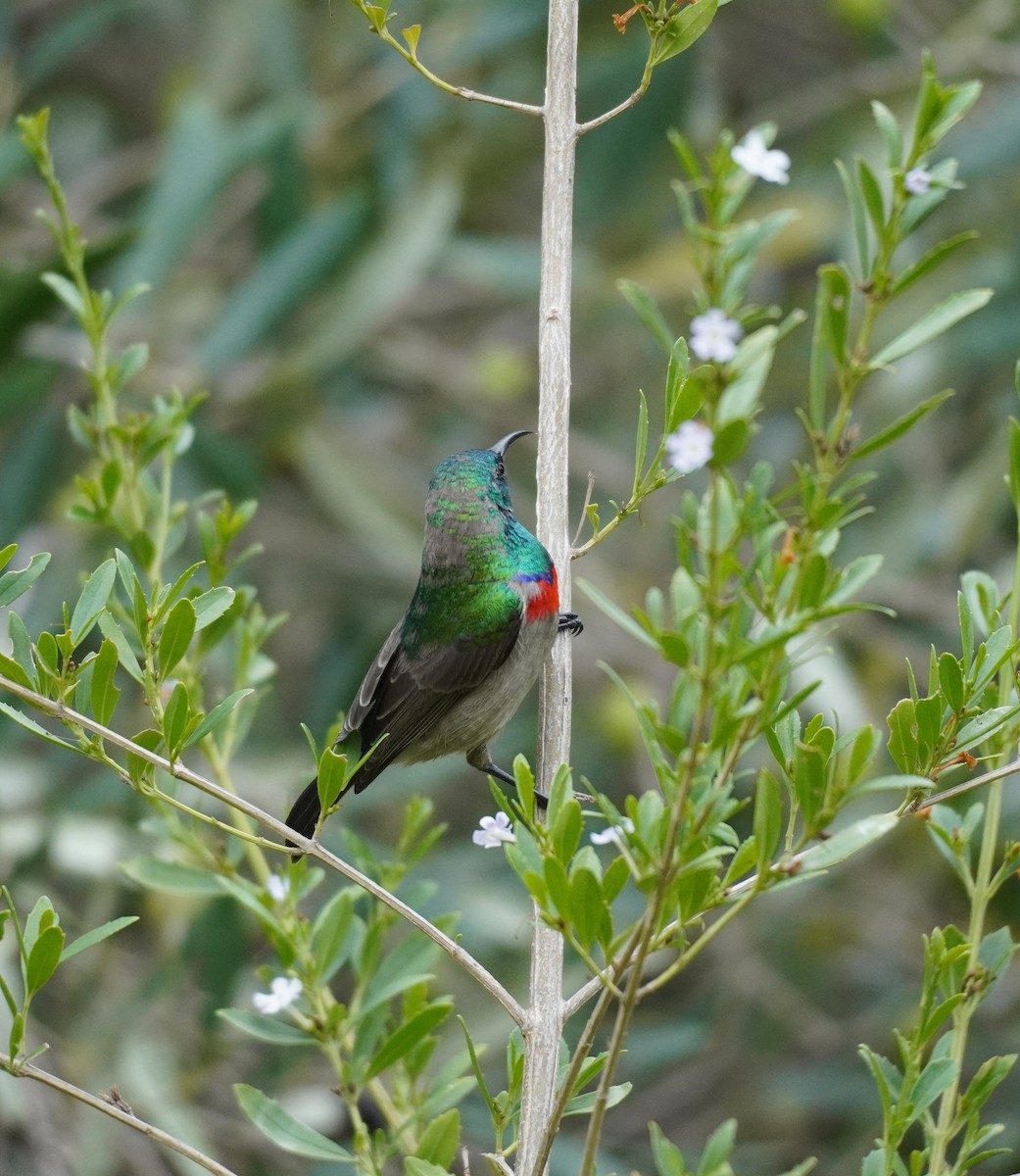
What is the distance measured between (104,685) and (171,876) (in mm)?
667

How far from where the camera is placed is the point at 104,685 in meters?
1.77

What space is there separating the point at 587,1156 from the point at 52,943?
27.3 inches

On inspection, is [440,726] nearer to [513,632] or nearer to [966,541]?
[513,632]

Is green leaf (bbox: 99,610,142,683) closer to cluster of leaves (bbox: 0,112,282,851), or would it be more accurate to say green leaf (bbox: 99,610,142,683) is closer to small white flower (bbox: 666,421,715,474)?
cluster of leaves (bbox: 0,112,282,851)

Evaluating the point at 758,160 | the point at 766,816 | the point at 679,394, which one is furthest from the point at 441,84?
the point at 766,816

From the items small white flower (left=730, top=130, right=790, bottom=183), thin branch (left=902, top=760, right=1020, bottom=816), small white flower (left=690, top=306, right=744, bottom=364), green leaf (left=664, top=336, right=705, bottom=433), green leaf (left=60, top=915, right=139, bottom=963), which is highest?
small white flower (left=730, top=130, right=790, bottom=183)

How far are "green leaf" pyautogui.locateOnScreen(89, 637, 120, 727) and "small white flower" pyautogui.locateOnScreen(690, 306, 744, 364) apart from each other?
0.84 meters

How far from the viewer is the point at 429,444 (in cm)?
662

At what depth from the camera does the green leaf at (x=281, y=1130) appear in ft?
6.32

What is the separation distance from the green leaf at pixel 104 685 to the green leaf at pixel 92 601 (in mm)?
30

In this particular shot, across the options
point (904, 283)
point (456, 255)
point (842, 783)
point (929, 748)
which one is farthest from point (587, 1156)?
point (456, 255)

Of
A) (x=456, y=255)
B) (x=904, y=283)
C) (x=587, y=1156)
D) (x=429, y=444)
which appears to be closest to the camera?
(x=904, y=283)

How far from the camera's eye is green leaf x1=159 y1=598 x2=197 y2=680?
1723 mm

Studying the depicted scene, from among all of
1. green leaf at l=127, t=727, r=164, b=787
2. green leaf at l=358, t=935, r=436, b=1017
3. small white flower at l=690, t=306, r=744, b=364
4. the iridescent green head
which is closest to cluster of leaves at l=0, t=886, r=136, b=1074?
green leaf at l=127, t=727, r=164, b=787
